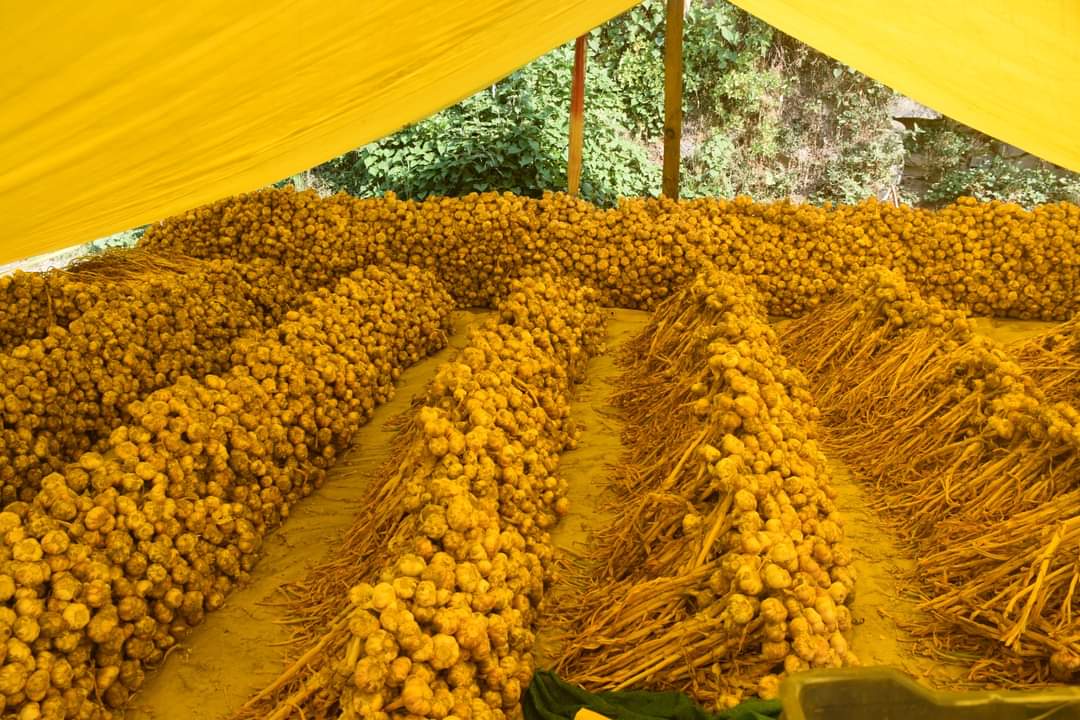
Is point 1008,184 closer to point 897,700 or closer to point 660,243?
point 660,243

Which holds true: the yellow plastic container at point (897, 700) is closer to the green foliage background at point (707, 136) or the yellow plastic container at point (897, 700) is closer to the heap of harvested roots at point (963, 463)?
the heap of harvested roots at point (963, 463)

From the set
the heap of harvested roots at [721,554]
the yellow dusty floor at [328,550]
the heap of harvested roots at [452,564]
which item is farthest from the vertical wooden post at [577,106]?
the heap of harvested roots at [721,554]

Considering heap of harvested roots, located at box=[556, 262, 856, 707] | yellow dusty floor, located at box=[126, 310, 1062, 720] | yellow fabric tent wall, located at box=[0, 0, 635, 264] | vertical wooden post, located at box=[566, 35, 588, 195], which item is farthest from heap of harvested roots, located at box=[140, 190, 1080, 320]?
yellow fabric tent wall, located at box=[0, 0, 635, 264]

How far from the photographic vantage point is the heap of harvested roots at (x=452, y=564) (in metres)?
1.80

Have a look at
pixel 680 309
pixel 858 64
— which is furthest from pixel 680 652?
pixel 858 64

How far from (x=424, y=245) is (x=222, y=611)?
115 inches

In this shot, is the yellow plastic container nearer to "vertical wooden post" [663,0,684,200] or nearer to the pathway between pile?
the pathway between pile

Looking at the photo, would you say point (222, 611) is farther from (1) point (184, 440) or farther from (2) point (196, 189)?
(2) point (196, 189)

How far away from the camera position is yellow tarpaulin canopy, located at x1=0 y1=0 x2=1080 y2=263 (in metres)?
1.48

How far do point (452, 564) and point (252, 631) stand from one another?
36.9 inches

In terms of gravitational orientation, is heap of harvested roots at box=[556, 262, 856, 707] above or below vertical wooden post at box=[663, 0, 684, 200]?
below

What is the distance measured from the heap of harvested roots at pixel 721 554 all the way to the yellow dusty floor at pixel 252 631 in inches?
39.3

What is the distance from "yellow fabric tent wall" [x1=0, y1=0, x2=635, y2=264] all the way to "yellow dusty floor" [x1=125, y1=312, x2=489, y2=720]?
1.34 metres

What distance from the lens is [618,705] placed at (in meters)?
1.99
